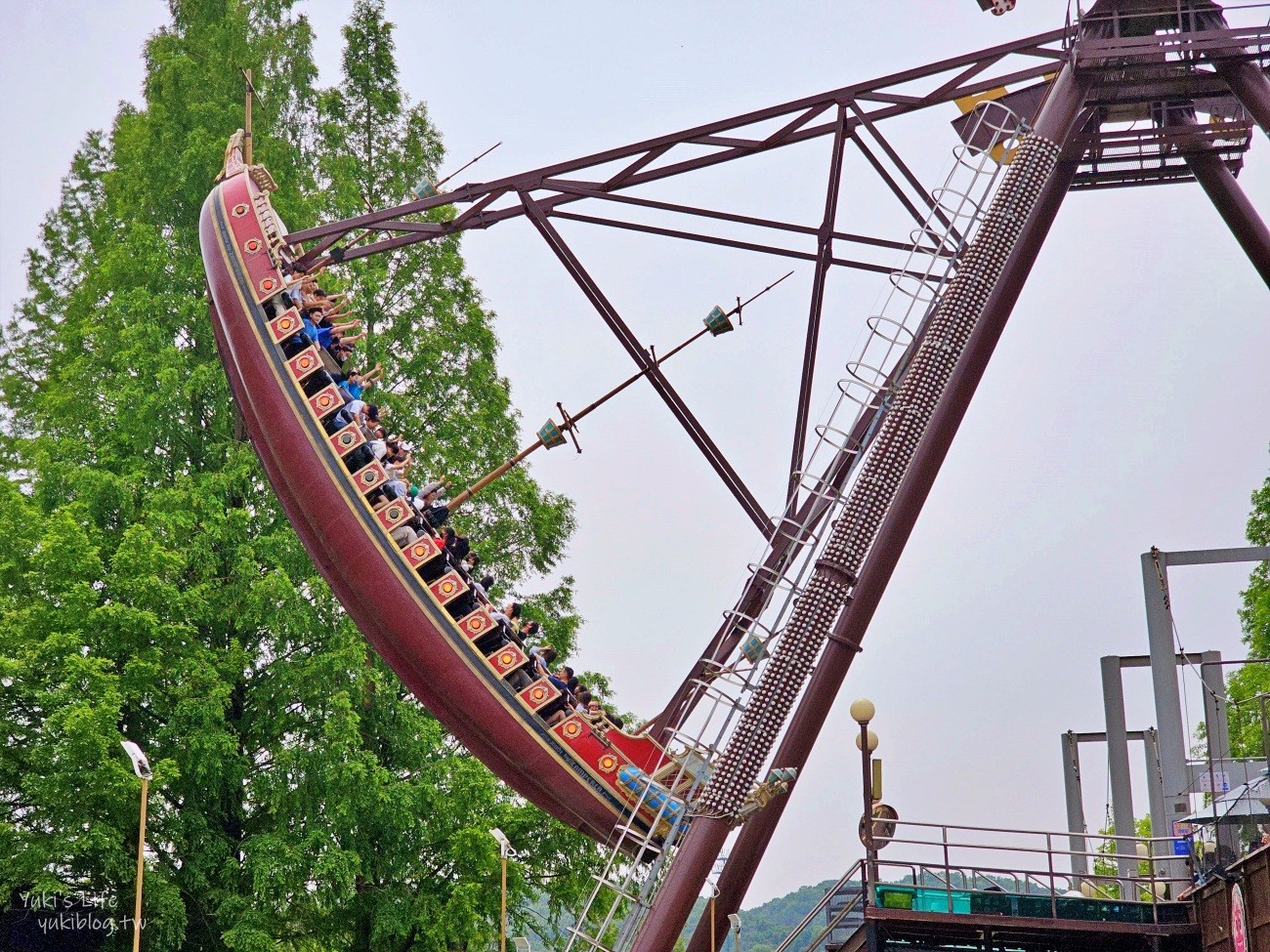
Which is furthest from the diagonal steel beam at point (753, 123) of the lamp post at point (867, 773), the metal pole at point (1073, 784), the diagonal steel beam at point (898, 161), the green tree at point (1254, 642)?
the green tree at point (1254, 642)

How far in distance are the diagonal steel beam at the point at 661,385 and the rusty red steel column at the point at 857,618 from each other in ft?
5.00


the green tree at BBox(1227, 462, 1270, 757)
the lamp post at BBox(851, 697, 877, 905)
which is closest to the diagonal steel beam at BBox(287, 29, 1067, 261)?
the lamp post at BBox(851, 697, 877, 905)

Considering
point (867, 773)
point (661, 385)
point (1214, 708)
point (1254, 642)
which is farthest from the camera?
point (1254, 642)

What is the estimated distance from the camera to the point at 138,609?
22.0m

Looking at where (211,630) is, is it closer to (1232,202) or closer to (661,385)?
(661,385)

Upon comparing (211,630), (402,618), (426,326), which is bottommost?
(402,618)

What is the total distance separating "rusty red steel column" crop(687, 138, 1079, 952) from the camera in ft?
52.4

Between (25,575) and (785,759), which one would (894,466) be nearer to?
(785,759)

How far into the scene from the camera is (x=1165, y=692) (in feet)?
63.3

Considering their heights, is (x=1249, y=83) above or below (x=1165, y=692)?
above

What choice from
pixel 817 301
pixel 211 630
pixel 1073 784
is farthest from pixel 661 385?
pixel 1073 784

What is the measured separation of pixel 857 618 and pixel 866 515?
893 mm

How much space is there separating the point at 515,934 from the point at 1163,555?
30.7ft

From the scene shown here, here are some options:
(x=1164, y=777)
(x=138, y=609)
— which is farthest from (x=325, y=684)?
(x=1164, y=777)
